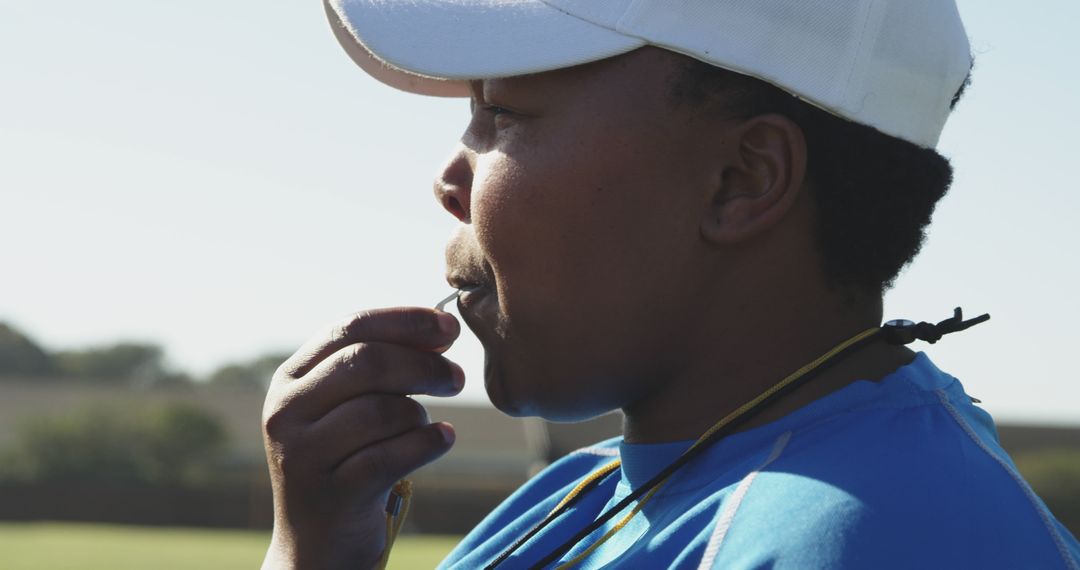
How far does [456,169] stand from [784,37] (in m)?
0.50

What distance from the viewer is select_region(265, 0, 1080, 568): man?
1732mm

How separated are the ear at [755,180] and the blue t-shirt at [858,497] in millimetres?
255

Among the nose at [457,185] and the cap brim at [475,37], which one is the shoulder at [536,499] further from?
the cap brim at [475,37]

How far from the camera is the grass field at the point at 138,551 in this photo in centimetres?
1644

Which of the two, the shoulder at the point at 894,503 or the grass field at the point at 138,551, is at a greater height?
the shoulder at the point at 894,503

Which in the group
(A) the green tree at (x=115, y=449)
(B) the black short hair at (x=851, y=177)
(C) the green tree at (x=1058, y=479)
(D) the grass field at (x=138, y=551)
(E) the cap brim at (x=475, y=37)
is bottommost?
(D) the grass field at (x=138, y=551)

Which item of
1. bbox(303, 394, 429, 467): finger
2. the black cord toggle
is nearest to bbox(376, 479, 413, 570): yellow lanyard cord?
bbox(303, 394, 429, 467): finger

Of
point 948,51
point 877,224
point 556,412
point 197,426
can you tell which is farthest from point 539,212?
point 197,426

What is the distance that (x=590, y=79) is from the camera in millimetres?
1795

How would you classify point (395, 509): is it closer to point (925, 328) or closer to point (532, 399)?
point (532, 399)

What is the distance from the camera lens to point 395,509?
219cm

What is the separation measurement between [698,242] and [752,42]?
27 centimetres

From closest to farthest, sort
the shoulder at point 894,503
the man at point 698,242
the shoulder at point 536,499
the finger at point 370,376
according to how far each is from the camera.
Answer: the shoulder at point 894,503
the man at point 698,242
the finger at point 370,376
the shoulder at point 536,499

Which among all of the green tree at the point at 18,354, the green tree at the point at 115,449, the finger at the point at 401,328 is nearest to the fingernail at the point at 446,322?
the finger at the point at 401,328
